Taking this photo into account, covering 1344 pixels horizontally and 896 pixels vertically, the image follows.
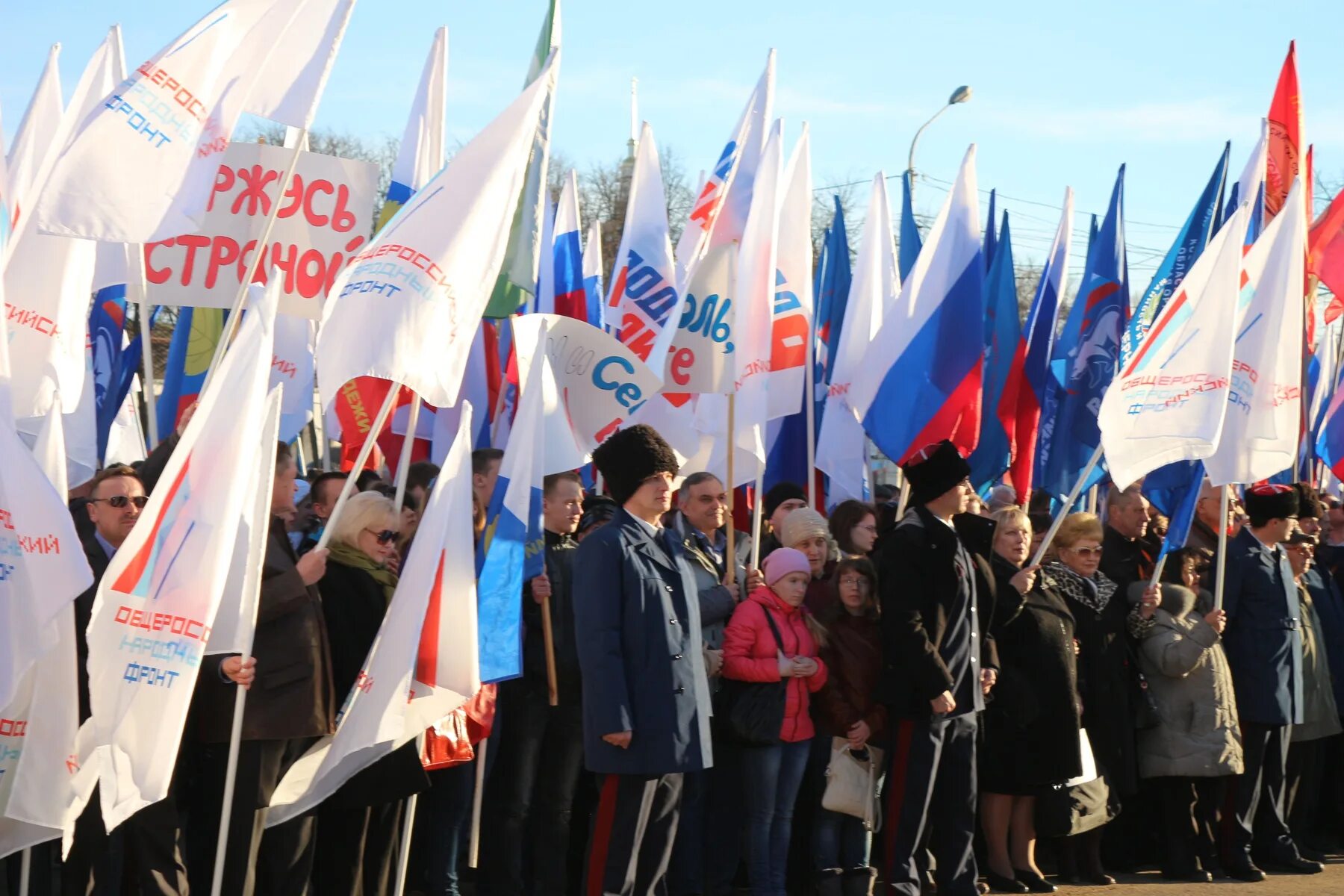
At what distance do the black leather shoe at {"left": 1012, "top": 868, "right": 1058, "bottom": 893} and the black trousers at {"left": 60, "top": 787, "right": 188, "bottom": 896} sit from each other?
4354 millimetres

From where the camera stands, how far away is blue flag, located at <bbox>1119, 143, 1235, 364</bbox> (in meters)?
10.7

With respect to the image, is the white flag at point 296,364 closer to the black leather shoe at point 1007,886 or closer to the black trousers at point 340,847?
the black trousers at point 340,847

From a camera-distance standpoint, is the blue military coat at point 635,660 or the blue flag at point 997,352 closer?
the blue military coat at point 635,660

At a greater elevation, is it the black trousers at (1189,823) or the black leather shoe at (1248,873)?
the black trousers at (1189,823)

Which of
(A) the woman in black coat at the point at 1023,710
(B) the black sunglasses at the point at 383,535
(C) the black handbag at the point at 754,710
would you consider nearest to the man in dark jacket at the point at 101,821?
(B) the black sunglasses at the point at 383,535

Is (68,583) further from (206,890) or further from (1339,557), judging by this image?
(1339,557)

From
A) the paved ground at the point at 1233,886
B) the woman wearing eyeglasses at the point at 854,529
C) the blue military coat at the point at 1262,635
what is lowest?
the paved ground at the point at 1233,886

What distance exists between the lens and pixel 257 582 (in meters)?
5.88

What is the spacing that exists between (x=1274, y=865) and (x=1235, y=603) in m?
1.51

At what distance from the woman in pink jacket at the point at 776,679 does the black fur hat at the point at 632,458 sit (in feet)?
3.38

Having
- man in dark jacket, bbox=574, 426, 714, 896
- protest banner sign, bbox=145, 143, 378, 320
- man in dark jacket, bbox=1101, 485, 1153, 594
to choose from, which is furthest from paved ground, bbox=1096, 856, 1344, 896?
protest banner sign, bbox=145, 143, 378, 320

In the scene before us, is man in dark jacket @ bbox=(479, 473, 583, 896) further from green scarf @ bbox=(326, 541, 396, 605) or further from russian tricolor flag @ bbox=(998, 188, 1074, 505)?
russian tricolor flag @ bbox=(998, 188, 1074, 505)

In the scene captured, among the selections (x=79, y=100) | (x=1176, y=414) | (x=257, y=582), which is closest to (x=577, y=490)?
(x=257, y=582)

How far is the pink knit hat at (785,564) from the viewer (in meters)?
7.89
